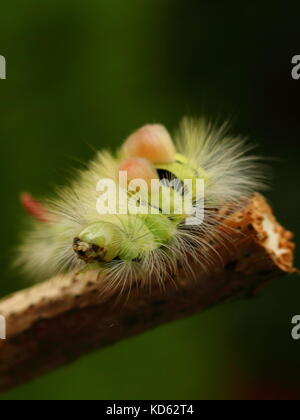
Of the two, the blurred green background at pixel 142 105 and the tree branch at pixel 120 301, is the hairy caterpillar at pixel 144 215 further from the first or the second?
the blurred green background at pixel 142 105

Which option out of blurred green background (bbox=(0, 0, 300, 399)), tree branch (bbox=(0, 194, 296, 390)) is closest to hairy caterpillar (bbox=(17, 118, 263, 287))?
tree branch (bbox=(0, 194, 296, 390))

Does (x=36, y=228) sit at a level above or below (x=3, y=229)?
below

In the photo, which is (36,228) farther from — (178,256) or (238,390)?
(238,390)

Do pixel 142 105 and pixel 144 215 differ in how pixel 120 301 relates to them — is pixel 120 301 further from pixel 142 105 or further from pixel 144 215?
pixel 142 105

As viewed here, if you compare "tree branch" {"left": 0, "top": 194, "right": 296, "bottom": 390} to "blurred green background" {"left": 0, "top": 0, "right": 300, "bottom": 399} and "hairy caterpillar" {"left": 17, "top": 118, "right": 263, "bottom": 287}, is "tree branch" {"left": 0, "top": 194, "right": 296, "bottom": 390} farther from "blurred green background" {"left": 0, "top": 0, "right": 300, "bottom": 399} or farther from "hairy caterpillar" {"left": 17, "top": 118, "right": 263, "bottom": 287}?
"blurred green background" {"left": 0, "top": 0, "right": 300, "bottom": 399}
